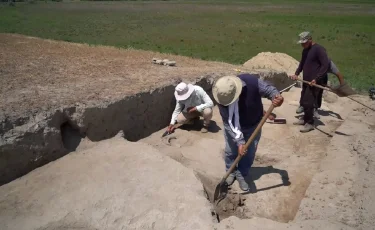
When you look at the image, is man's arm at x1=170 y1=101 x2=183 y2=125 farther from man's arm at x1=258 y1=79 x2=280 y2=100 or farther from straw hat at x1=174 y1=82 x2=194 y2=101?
man's arm at x1=258 y1=79 x2=280 y2=100

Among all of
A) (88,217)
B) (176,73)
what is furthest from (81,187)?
(176,73)

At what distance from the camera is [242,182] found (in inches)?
214

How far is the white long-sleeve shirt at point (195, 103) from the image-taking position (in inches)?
270

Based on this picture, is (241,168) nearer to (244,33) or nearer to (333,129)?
(333,129)

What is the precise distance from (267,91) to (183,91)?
219 cm

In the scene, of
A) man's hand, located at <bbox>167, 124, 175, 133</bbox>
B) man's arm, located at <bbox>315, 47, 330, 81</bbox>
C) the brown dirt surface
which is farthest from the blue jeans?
man's arm, located at <bbox>315, 47, 330, 81</bbox>

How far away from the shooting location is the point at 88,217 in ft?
14.3

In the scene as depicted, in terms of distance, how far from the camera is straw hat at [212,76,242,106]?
4648mm

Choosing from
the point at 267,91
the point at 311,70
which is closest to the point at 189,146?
the point at 267,91

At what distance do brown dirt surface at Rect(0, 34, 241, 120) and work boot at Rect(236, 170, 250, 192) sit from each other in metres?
2.48

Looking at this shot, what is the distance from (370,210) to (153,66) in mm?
5957

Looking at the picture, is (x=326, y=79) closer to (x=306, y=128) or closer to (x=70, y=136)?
(x=306, y=128)

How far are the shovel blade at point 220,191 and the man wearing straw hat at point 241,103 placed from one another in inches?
11.2

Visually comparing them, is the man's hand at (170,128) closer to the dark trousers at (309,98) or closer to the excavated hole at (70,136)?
the excavated hole at (70,136)
